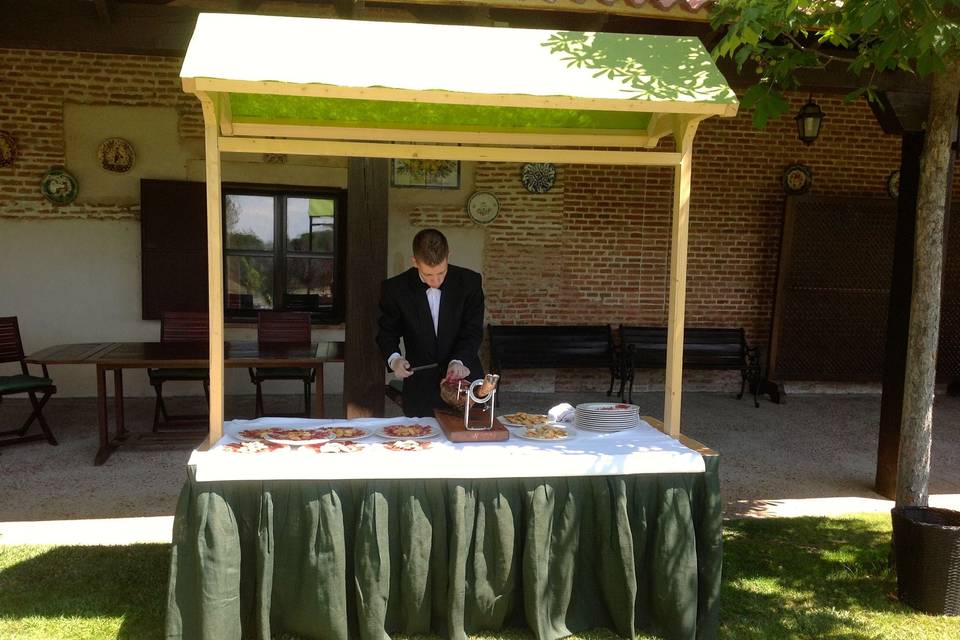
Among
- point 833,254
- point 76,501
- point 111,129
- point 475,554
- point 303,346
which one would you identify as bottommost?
point 76,501

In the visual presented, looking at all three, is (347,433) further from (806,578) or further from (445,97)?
(806,578)

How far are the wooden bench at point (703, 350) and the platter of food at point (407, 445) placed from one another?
5356 millimetres

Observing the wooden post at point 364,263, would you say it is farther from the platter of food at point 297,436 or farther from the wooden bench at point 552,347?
the wooden bench at point 552,347

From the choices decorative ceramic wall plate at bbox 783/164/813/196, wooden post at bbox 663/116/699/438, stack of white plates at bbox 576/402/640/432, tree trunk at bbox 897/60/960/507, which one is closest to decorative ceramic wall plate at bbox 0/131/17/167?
stack of white plates at bbox 576/402/640/432

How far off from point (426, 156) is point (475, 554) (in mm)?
1841

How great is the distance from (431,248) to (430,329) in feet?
1.63

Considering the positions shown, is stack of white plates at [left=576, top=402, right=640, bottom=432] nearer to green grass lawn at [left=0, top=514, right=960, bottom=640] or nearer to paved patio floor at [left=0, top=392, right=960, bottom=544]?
green grass lawn at [left=0, top=514, right=960, bottom=640]

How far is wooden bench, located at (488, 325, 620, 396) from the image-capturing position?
8086 millimetres

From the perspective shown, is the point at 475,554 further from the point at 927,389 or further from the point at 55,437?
the point at 55,437

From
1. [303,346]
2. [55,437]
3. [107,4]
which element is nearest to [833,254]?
[303,346]

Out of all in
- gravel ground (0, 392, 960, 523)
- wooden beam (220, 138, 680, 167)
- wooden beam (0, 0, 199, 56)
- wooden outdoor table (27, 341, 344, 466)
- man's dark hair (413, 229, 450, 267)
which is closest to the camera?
wooden beam (220, 138, 680, 167)

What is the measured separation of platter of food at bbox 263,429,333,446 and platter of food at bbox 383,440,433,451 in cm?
28

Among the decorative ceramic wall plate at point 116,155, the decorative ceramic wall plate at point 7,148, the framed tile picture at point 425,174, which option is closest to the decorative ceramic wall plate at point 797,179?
the framed tile picture at point 425,174

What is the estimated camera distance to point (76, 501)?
470 centimetres
